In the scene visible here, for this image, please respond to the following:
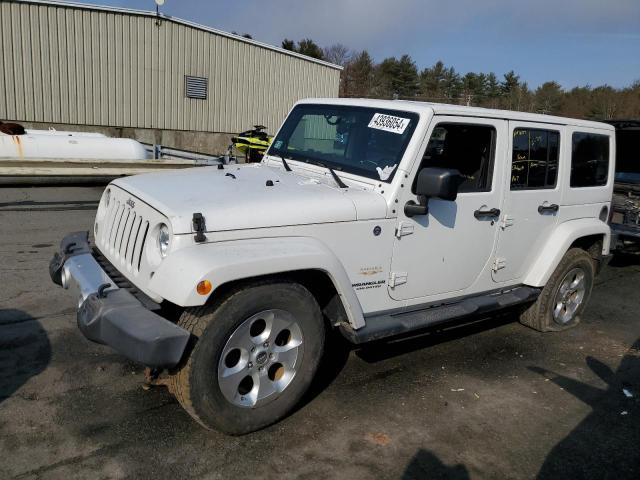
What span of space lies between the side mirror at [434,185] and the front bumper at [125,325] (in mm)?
1797

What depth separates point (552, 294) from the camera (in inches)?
210

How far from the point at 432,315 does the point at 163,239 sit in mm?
2076

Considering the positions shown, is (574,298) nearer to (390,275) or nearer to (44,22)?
(390,275)

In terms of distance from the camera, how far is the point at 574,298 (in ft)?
18.8

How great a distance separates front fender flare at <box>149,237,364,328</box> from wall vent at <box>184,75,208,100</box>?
1909 centimetres

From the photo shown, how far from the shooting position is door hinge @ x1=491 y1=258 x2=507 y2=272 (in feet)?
15.3

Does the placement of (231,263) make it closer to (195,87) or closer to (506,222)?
Answer: (506,222)

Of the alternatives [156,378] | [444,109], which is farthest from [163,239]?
[444,109]

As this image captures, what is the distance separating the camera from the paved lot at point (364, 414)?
3.11 meters

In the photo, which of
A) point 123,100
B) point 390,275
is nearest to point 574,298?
point 390,275

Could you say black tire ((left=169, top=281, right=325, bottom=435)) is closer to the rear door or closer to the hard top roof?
the hard top roof

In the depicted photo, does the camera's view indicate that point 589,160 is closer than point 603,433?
No

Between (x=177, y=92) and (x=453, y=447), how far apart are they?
64.4ft

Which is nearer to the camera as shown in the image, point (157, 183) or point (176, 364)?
point (176, 364)
